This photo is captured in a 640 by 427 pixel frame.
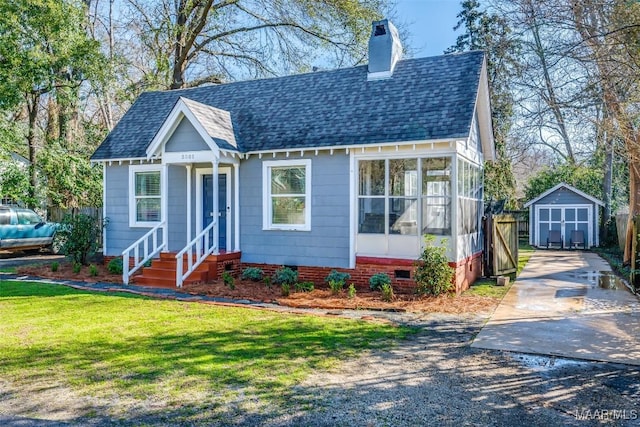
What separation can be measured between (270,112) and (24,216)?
11.2 metres

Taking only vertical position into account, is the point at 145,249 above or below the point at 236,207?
below

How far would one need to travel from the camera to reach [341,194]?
1126cm

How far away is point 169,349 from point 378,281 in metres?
5.45

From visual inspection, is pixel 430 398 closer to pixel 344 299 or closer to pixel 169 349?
pixel 169 349

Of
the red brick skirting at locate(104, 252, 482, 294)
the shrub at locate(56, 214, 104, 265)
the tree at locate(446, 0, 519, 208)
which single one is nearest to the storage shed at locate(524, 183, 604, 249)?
the tree at locate(446, 0, 519, 208)

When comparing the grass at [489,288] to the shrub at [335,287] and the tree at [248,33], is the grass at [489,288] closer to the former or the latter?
the shrub at [335,287]

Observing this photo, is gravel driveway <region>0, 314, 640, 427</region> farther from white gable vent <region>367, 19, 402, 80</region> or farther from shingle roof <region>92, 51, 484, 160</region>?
white gable vent <region>367, 19, 402, 80</region>

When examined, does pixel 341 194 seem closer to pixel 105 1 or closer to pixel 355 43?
pixel 355 43

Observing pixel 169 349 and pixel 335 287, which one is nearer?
pixel 169 349

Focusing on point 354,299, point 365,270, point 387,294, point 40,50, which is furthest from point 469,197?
point 40,50

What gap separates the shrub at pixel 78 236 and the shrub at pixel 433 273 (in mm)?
9443

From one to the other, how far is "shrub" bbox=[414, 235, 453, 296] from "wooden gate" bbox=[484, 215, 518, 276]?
3.39 m

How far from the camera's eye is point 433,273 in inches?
384

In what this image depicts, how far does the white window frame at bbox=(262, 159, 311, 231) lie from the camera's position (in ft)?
38.2
